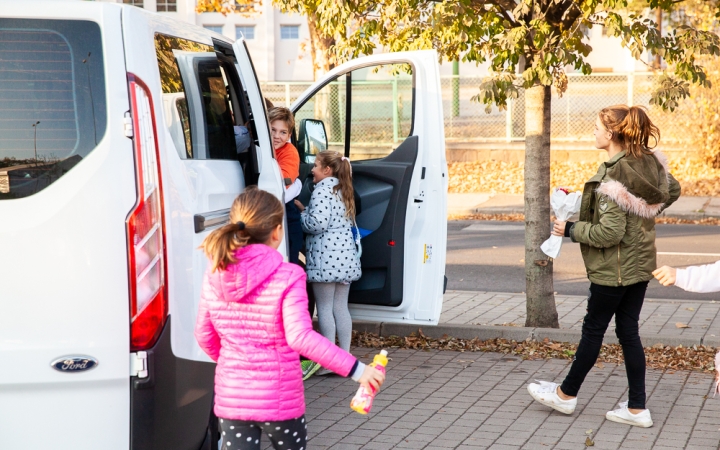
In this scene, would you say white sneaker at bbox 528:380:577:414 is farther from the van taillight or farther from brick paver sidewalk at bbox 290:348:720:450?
the van taillight

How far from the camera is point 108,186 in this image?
3.08m

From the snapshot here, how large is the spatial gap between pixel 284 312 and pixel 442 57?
4.77m

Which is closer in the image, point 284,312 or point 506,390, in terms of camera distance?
point 284,312

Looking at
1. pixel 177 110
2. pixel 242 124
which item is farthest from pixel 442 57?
pixel 177 110

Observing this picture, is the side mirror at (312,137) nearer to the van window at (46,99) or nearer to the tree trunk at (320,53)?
the van window at (46,99)

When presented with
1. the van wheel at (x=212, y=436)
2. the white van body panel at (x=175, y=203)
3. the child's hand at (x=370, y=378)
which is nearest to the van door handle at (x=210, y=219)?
the white van body panel at (x=175, y=203)

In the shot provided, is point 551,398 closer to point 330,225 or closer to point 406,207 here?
point 406,207

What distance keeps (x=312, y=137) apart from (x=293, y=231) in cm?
74

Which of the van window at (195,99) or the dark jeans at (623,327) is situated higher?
the van window at (195,99)

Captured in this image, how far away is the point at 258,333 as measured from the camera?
2.98 m

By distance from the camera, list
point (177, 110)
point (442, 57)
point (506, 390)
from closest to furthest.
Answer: point (177, 110), point (506, 390), point (442, 57)

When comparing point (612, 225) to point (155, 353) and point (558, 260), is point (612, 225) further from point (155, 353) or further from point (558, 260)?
point (558, 260)

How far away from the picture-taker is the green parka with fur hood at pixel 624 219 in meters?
4.66

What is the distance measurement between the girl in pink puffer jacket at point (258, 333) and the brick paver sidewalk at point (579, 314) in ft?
14.2
